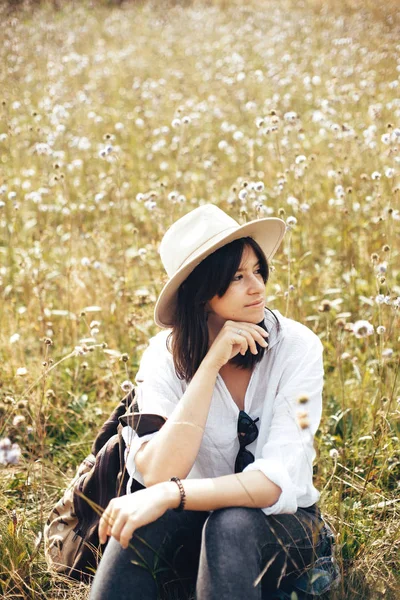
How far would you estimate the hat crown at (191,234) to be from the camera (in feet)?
7.51

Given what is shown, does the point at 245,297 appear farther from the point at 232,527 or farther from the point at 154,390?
the point at 232,527

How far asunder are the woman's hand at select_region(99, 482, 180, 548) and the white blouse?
206mm

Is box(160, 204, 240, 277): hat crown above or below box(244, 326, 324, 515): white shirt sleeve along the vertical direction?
above

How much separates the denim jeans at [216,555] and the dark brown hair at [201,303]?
1.68ft

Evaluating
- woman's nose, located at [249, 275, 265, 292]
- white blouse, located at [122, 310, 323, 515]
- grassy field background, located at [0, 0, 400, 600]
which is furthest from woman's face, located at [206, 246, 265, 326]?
grassy field background, located at [0, 0, 400, 600]

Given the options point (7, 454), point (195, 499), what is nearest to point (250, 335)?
point (195, 499)

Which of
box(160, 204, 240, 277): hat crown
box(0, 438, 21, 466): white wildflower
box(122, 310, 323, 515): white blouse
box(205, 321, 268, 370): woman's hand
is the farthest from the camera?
box(160, 204, 240, 277): hat crown

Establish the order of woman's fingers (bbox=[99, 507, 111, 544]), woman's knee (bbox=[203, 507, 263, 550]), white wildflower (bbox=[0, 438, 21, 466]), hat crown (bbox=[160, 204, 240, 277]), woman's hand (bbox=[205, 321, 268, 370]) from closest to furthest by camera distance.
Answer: white wildflower (bbox=[0, 438, 21, 466]) < woman's knee (bbox=[203, 507, 263, 550]) < woman's fingers (bbox=[99, 507, 111, 544]) < woman's hand (bbox=[205, 321, 268, 370]) < hat crown (bbox=[160, 204, 240, 277])

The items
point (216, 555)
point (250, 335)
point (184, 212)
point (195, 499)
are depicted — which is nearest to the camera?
point (216, 555)

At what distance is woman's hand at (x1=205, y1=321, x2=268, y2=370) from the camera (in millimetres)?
2178

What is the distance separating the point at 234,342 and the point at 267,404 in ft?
0.79

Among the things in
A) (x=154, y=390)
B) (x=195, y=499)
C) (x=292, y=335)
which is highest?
(x=292, y=335)

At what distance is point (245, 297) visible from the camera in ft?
7.38

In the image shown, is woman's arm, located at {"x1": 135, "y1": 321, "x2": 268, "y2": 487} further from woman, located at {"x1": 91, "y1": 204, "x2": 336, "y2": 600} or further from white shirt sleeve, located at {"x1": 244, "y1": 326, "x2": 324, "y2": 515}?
white shirt sleeve, located at {"x1": 244, "y1": 326, "x2": 324, "y2": 515}
